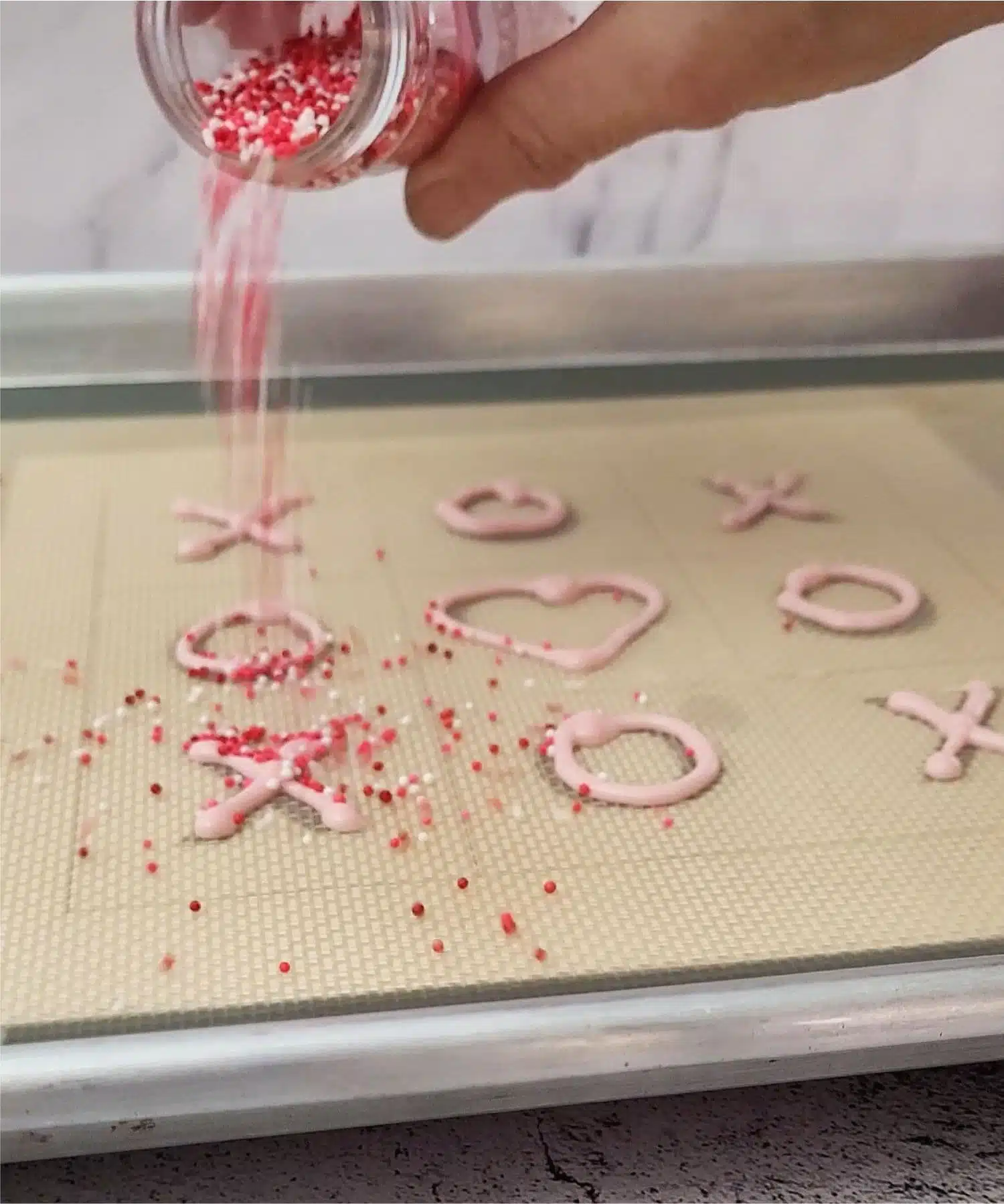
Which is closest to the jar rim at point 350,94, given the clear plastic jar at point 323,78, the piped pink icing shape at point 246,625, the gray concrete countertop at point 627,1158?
the clear plastic jar at point 323,78

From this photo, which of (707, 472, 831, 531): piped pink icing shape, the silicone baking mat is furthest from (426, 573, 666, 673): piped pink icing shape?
(707, 472, 831, 531): piped pink icing shape

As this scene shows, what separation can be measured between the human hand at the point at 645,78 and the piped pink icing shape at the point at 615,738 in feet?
0.99

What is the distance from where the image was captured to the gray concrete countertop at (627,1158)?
0.52 meters

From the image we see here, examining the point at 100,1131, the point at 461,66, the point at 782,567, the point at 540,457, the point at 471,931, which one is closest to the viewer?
the point at 100,1131

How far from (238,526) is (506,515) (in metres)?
0.19

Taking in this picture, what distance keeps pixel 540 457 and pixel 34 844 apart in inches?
20.9

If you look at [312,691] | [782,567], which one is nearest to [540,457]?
[782,567]

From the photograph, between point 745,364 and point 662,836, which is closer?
point 662,836

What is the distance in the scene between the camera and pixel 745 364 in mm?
1188

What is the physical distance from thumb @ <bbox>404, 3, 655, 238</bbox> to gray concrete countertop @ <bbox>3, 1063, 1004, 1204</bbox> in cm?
49

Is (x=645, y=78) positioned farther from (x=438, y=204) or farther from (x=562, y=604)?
(x=562, y=604)

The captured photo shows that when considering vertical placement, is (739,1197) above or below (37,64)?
below

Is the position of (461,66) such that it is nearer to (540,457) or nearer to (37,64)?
(540,457)

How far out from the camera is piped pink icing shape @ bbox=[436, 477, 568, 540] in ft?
3.14
